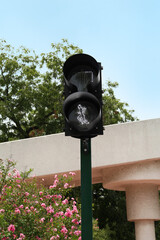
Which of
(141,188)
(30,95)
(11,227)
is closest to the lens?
(11,227)

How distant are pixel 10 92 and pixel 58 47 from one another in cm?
484

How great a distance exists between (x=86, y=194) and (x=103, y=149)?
885cm

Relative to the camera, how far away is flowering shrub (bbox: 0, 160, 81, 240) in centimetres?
684

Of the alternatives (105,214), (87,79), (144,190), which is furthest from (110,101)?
(87,79)

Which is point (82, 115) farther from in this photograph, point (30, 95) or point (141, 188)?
point (30, 95)

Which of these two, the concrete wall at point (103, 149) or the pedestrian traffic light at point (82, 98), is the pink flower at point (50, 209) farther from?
the pedestrian traffic light at point (82, 98)

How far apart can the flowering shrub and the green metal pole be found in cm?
404

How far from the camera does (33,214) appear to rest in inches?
275

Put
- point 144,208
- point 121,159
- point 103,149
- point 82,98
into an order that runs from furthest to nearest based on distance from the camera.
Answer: point 144,208 → point 103,149 → point 121,159 → point 82,98

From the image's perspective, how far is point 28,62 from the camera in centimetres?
2556

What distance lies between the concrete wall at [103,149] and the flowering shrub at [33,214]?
3513 mm

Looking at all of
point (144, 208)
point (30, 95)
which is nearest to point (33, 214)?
point (144, 208)

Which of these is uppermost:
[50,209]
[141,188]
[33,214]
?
[141,188]

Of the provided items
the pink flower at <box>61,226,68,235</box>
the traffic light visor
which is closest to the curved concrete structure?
the pink flower at <box>61,226,68,235</box>
